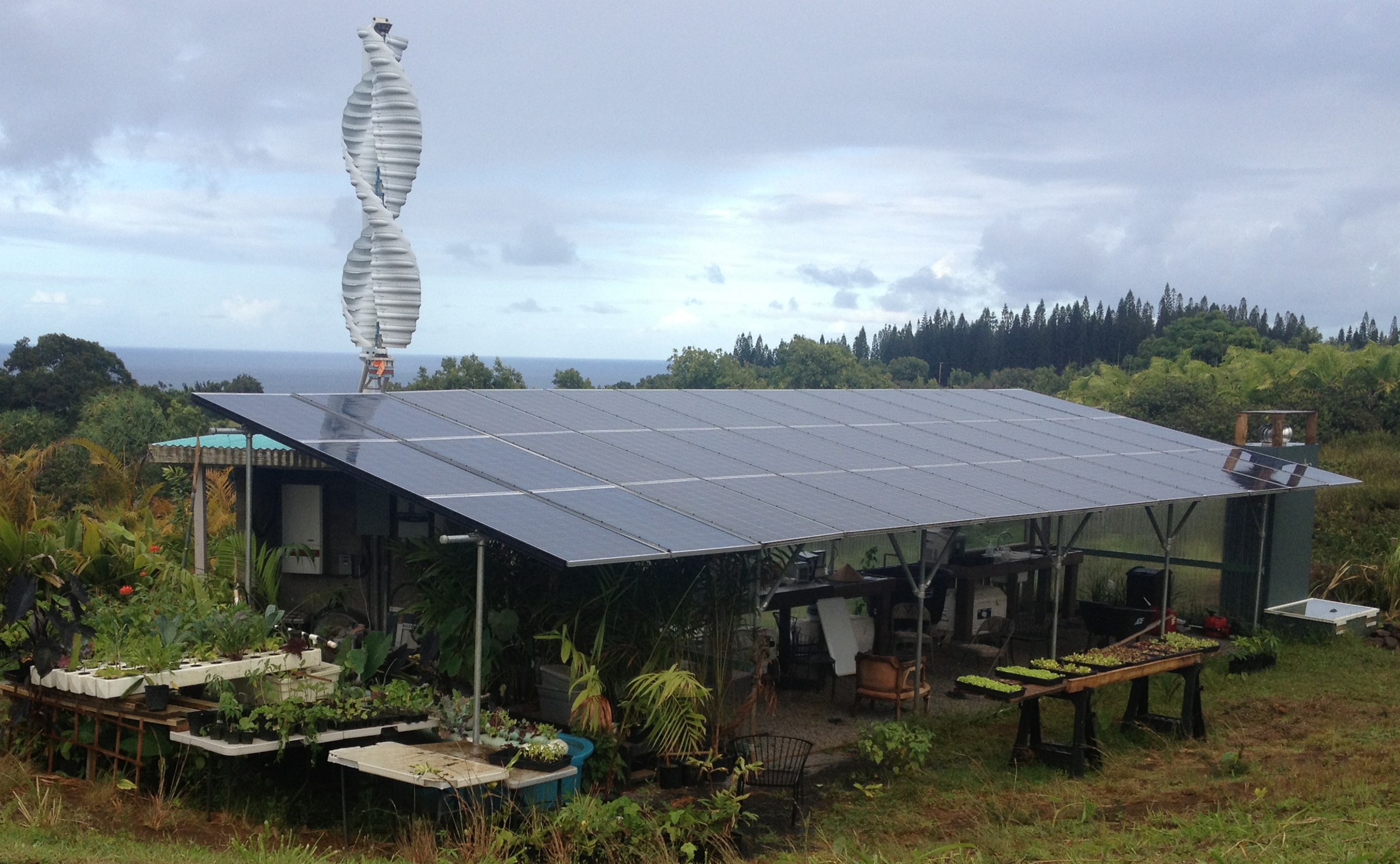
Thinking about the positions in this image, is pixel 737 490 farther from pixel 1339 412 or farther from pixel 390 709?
pixel 1339 412

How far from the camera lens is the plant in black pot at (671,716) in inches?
381

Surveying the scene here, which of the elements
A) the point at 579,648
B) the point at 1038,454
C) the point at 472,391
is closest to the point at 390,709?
the point at 579,648

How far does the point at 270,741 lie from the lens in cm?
880

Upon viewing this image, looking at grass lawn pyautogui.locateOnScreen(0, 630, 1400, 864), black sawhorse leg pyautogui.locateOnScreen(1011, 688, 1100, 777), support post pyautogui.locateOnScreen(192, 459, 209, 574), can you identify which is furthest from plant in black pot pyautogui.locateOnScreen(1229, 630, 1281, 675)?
support post pyautogui.locateOnScreen(192, 459, 209, 574)

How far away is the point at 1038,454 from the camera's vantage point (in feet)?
52.7

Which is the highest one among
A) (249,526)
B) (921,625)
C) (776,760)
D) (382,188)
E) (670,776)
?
(382,188)

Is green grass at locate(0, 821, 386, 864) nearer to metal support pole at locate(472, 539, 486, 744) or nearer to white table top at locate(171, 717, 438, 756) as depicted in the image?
white table top at locate(171, 717, 438, 756)

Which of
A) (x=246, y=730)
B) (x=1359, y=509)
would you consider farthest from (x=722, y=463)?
(x=1359, y=509)

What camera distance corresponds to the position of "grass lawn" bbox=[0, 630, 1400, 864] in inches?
310

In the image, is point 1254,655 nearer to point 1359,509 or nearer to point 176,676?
point 1359,509

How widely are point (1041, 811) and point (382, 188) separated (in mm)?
14537

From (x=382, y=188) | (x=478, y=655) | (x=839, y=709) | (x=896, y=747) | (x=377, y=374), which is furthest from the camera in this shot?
(x=382, y=188)

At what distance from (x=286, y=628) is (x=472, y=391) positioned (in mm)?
3785

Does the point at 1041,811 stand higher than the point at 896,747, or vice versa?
the point at 896,747
